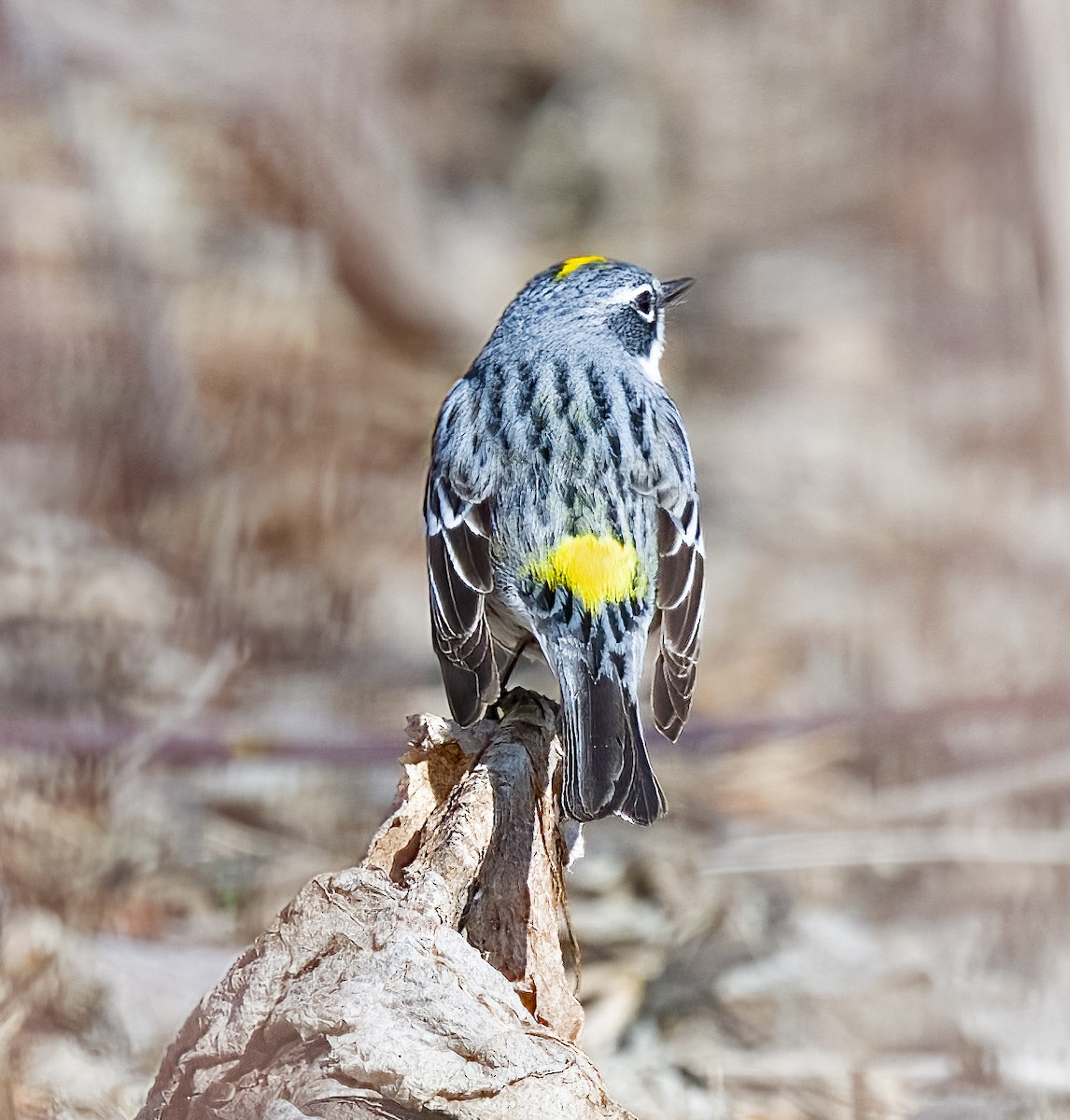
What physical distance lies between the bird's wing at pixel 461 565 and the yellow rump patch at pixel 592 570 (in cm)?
16

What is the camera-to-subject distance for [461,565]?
373cm

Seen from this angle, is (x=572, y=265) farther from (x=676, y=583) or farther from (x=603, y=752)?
(x=603, y=752)

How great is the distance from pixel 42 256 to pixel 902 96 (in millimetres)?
4421

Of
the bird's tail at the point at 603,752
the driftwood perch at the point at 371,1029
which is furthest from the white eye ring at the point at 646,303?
the driftwood perch at the point at 371,1029

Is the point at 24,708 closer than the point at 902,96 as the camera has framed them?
Yes

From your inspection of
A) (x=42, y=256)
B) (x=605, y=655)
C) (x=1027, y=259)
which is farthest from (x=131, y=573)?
(x=1027, y=259)

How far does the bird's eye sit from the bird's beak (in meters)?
0.06

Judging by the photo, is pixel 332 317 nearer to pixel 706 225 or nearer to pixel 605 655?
pixel 706 225

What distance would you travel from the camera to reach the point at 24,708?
514 centimetres

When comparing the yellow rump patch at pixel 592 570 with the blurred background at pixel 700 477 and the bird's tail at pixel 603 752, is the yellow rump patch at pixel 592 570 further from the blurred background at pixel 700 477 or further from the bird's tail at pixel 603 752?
the blurred background at pixel 700 477

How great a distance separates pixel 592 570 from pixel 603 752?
52cm

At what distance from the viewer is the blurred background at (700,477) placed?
4.67 meters

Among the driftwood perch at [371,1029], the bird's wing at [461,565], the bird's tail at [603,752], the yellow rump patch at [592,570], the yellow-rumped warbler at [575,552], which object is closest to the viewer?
the driftwood perch at [371,1029]

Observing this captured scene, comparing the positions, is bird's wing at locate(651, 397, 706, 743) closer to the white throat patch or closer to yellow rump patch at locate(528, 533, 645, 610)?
yellow rump patch at locate(528, 533, 645, 610)
